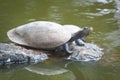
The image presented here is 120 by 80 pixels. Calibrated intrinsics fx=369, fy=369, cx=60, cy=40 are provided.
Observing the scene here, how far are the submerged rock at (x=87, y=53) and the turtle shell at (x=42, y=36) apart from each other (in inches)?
12.9

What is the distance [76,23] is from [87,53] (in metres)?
2.34

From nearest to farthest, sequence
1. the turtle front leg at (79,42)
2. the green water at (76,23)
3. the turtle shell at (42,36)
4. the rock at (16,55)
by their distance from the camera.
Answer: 1. the green water at (76,23)
2. the rock at (16,55)
3. the turtle shell at (42,36)
4. the turtle front leg at (79,42)

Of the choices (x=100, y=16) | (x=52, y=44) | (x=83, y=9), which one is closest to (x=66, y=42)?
(x=52, y=44)

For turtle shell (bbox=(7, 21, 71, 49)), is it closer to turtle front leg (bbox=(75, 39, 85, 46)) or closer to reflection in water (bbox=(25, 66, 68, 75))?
turtle front leg (bbox=(75, 39, 85, 46))

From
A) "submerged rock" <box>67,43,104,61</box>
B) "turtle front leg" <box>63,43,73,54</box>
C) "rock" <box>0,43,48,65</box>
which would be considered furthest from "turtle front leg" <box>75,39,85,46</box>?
"rock" <box>0,43,48,65</box>

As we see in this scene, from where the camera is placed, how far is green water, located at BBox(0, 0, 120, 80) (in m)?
6.23

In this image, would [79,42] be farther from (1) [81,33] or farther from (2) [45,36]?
(2) [45,36]

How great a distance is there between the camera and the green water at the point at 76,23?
245 inches

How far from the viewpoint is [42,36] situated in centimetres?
706

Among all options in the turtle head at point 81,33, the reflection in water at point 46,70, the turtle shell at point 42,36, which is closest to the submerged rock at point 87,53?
the turtle head at point 81,33

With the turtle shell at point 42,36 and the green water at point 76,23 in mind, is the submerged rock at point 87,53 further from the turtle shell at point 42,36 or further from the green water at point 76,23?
the turtle shell at point 42,36

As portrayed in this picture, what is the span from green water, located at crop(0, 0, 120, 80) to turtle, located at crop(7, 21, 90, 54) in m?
0.34

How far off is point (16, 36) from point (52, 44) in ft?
2.48

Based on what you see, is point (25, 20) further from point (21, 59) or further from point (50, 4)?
point (21, 59)
